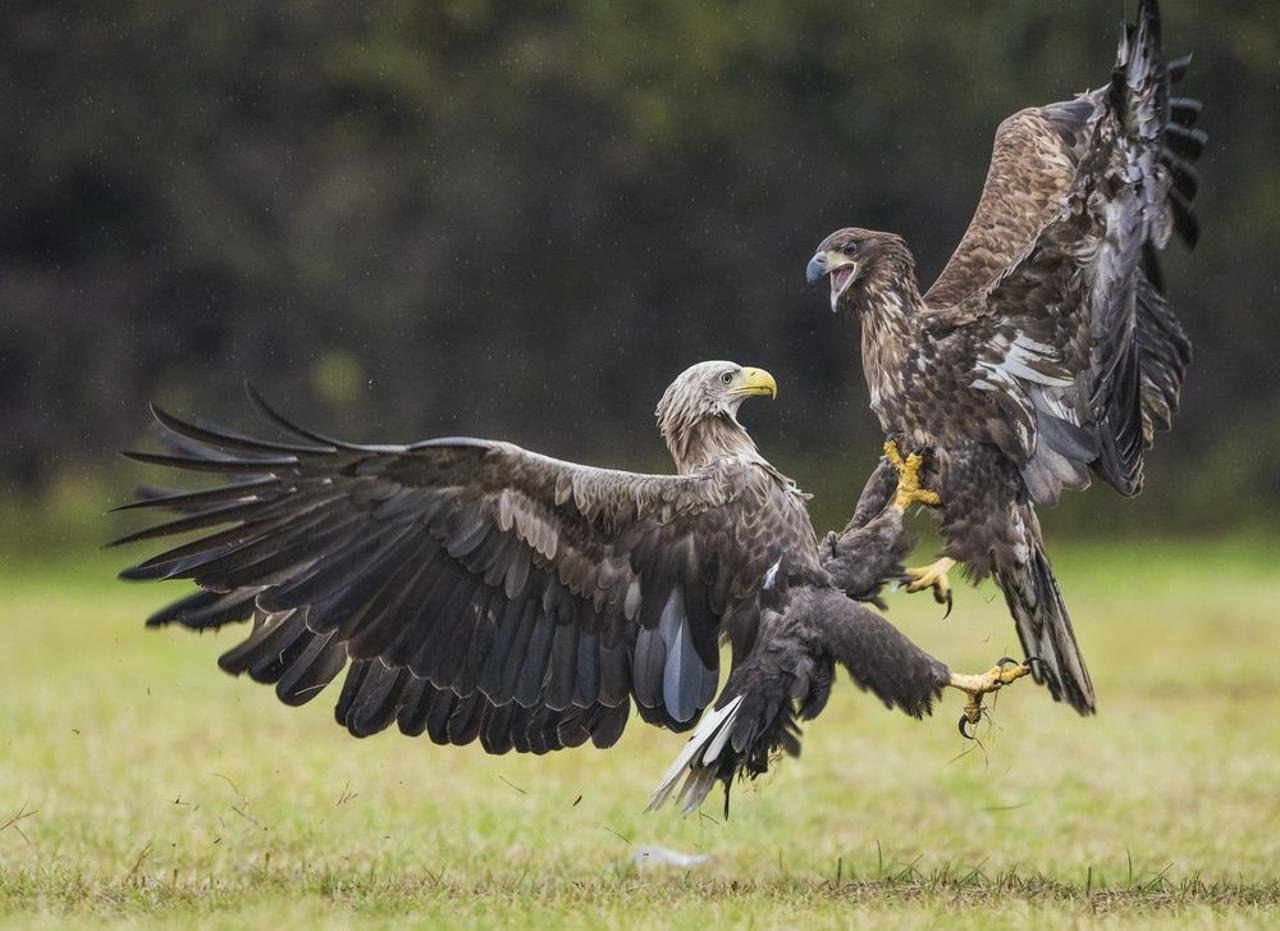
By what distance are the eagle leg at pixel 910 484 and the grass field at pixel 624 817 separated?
742 mm

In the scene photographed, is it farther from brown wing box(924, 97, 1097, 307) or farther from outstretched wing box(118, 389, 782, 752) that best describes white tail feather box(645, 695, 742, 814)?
brown wing box(924, 97, 1097, 307)

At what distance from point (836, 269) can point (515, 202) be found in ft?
47.5

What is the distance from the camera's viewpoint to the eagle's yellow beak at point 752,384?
6.43 m

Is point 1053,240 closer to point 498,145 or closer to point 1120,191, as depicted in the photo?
point 1120,191

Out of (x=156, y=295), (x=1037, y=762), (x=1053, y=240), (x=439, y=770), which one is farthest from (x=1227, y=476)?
(x=1053, y=240)

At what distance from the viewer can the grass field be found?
5.90 m

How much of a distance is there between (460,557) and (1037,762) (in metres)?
4.21

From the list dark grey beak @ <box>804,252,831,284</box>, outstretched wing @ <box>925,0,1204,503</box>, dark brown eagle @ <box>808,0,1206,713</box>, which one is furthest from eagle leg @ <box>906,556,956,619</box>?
dark grey beak @ <box>804,252,831,284</box>

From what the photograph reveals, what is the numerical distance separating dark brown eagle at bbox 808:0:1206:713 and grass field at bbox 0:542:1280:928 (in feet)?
1.88

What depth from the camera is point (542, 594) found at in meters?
6.05

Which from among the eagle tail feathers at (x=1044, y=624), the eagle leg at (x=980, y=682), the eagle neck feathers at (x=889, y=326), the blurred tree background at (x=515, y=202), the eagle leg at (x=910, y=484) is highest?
the blurred tree background at (x=515, y=202)

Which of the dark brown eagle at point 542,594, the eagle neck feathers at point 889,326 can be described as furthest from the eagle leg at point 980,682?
the eagle neck feathers at point 889,326

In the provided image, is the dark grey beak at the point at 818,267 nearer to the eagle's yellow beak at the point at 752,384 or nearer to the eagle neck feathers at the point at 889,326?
the eagle neck feathers at the point at 889,326

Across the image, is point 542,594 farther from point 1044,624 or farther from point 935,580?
point 1044,624
